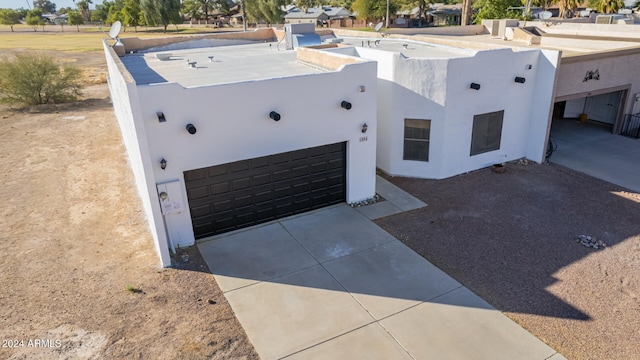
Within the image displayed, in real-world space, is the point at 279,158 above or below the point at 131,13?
below

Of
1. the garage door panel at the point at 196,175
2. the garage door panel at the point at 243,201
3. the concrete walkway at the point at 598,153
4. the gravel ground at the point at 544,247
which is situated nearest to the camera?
the gravel ground at the point at 544,247

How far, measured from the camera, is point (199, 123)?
10.0 metres

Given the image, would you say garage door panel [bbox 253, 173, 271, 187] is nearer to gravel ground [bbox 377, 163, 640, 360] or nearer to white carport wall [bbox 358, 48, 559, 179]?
gravel ground [bbox 377, 163, 640, 360]

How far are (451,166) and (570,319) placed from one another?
24.3 feet

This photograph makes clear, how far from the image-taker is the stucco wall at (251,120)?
970 centimetres

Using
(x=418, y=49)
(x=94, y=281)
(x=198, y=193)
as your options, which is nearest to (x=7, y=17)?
(x=418, y=49)

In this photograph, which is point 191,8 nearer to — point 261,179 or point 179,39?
point 179,39

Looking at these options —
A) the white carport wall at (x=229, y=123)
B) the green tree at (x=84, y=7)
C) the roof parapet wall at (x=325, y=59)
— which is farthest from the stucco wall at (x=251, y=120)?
the green tree at (x=84, y=7)

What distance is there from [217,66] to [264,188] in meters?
5.56

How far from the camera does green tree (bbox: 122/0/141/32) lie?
258 feet

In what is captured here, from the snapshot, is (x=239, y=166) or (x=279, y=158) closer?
(x=239, y=166)

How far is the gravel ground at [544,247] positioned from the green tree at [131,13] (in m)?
80.3

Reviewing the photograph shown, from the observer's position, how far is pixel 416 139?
14609 mm

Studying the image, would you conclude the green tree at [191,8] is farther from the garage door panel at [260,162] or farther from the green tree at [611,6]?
the garage door panel at [260,162]
